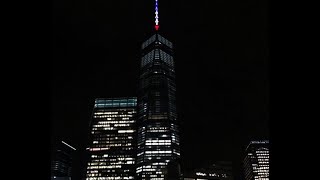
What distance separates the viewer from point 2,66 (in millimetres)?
4430

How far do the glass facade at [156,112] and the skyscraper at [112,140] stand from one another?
10.00 ft

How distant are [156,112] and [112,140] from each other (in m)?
20.9

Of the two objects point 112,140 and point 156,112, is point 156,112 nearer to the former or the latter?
point 156,112

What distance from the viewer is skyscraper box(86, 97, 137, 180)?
124 metres

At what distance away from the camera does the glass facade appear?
4968 inches

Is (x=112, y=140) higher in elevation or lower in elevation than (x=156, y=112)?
lower

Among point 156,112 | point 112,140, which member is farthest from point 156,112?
point 112,140

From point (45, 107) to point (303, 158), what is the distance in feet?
10.0

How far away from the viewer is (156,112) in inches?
5728

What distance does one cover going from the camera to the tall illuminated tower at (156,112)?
12606cm

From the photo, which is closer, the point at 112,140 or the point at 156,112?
the point at 112,140

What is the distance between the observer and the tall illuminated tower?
12606 cm

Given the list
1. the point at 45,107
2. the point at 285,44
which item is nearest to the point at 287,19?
the point at 285,44

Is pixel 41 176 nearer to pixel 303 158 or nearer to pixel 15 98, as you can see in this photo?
pixel 15 98
